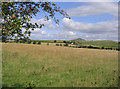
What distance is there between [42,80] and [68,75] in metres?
2.50

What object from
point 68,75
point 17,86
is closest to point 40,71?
point 68,75

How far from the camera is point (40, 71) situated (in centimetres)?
1354

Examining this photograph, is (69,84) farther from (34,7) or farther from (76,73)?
(34,7)

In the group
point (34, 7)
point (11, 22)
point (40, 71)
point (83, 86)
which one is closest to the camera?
point (11, 22)

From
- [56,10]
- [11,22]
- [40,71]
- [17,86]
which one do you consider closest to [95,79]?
[40,71]

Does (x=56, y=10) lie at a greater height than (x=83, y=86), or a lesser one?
greater

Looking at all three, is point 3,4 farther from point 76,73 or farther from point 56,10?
point 76,73

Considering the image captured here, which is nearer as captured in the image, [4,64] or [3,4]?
[3,4]

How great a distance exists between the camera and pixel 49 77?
11.9 m

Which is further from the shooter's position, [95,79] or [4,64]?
[4,64]

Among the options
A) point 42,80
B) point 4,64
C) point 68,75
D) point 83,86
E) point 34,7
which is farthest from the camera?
point 4,64

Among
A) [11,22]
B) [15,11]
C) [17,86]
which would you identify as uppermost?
[15,11]

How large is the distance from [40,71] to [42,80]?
2324 mm

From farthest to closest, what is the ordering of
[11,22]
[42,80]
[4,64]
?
[4,64] → [42,80] → [11,22]
